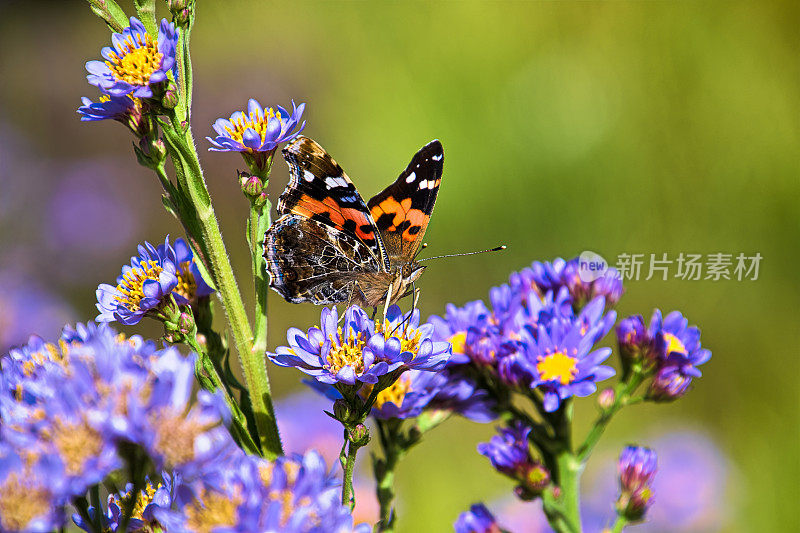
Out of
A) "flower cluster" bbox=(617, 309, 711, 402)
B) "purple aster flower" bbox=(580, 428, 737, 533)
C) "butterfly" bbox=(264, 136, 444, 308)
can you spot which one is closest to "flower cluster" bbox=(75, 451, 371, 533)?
"butterfly" bbox=(264, 136, 444, 308)

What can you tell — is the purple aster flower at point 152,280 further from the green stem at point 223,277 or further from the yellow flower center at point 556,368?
the yellow flower center at point 556,368

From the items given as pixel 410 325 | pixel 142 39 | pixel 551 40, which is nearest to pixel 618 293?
pixel 410 325

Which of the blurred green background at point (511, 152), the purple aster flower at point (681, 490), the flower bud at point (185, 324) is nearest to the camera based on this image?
the flower bud at point (185, 324)

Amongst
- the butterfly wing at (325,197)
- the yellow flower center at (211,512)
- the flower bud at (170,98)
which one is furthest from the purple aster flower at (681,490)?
the flower bud at (170,98)

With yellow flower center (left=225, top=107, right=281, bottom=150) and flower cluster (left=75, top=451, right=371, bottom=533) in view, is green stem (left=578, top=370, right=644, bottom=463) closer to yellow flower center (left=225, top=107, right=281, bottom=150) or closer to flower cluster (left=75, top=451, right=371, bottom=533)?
flower cluster (left=75, top=451, right=371, bottom=533)

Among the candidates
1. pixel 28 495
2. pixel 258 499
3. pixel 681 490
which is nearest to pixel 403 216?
pixel 258 499
